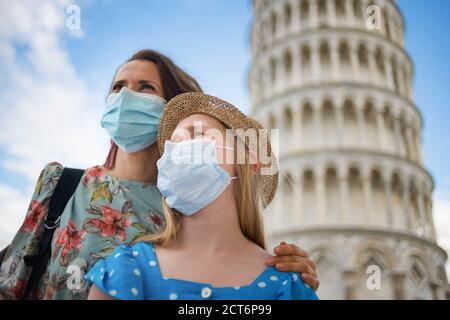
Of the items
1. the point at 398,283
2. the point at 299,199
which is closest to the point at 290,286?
the point at 398,283

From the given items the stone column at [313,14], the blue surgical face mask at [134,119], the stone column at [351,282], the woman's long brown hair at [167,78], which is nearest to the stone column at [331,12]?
the stone column at [313,14]

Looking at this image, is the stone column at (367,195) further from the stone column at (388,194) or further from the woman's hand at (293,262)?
the woman's hand at (293,262)

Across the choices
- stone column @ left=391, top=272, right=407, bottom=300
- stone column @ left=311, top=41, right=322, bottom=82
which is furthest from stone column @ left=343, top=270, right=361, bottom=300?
stone column @ left=311, top=41, right=322, bottom=82

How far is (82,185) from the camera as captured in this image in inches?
79.2

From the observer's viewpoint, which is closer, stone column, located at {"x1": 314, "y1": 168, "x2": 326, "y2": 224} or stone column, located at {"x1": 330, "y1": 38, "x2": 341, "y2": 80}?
stone column, located at {"x1": 314, "y1": 168, "x2": 326, "y2": 224}

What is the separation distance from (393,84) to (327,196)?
6.17 meters

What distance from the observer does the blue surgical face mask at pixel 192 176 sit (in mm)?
1638

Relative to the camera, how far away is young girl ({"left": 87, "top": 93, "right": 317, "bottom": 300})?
150 cm

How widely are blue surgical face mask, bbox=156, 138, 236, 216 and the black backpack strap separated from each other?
52 cm

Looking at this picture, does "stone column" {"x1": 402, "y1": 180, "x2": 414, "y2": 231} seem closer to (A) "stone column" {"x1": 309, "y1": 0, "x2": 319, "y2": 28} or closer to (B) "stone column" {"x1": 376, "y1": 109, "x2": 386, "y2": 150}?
(B) "stone column" {"x1": 376, "y1": 109, "x2": 386, "y2": 150}

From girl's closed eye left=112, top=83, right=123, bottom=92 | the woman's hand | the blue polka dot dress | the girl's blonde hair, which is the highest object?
girl's closed eye left=112, top=83, right=123, bottom=92

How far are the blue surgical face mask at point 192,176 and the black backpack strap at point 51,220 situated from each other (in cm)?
52
